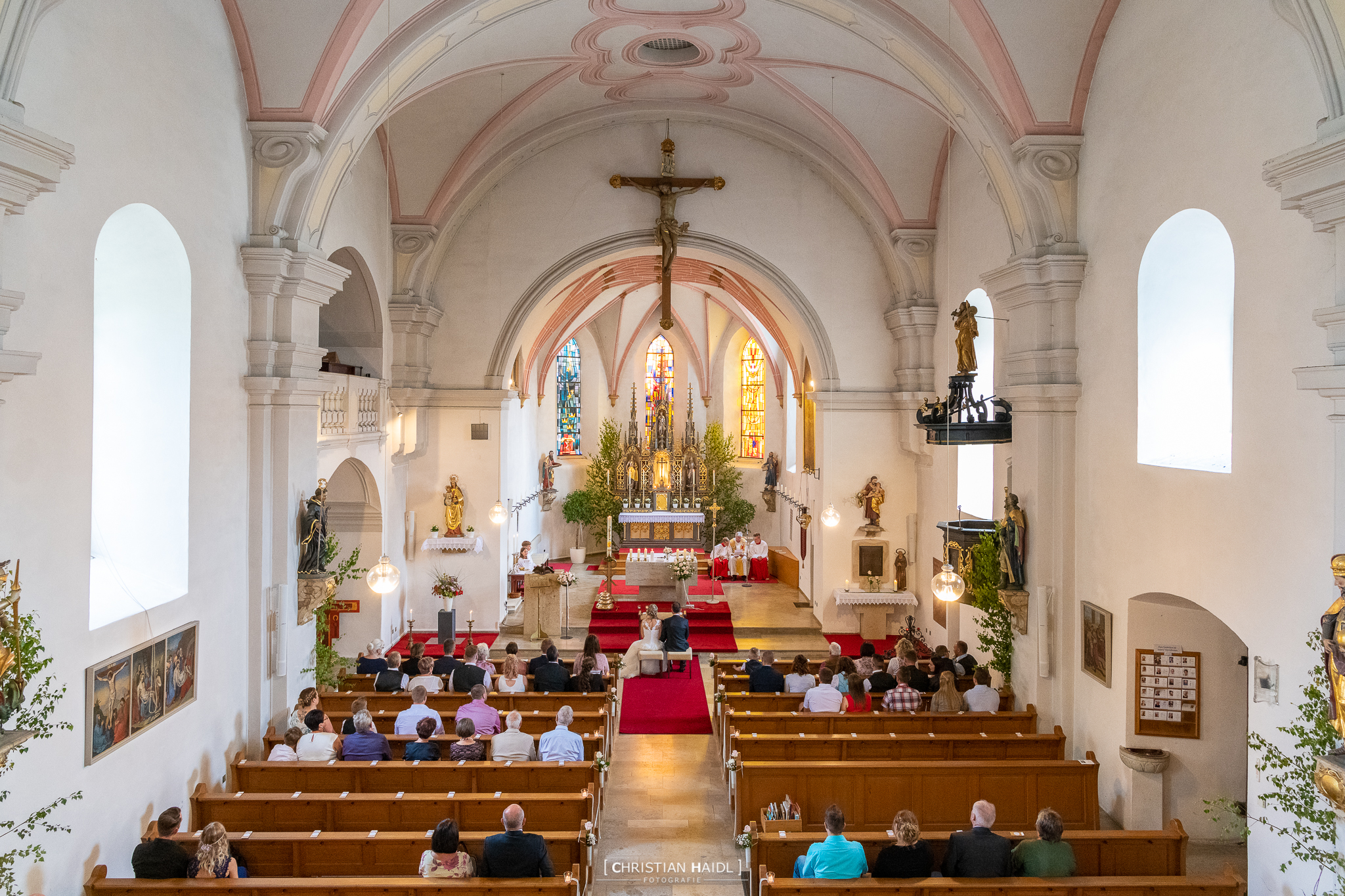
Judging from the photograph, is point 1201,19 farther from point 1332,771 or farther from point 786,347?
point 786,347

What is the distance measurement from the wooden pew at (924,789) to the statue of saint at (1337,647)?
3308mm

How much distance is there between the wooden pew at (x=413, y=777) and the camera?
26.2ft

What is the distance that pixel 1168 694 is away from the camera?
26.9 ft

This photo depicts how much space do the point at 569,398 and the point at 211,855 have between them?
22017 mm

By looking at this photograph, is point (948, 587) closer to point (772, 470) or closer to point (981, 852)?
point (981, 852)

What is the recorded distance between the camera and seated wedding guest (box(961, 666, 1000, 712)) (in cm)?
990

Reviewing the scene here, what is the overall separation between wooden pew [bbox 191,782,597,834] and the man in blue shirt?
2.07m

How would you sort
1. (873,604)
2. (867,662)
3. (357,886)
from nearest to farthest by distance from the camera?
(357,886) → (867,662) → (873,604)

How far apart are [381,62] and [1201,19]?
7.13m

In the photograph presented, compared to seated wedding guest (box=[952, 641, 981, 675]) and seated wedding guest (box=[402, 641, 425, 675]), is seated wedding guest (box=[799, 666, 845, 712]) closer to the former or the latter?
seated wedding guest (box=[952, 641, 981, 675])

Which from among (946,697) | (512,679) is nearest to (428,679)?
(512,679)

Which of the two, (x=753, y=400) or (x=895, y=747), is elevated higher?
(x=753, y=400)

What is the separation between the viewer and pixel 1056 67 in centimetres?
900

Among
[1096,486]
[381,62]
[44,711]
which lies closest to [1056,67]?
[1096,486]
